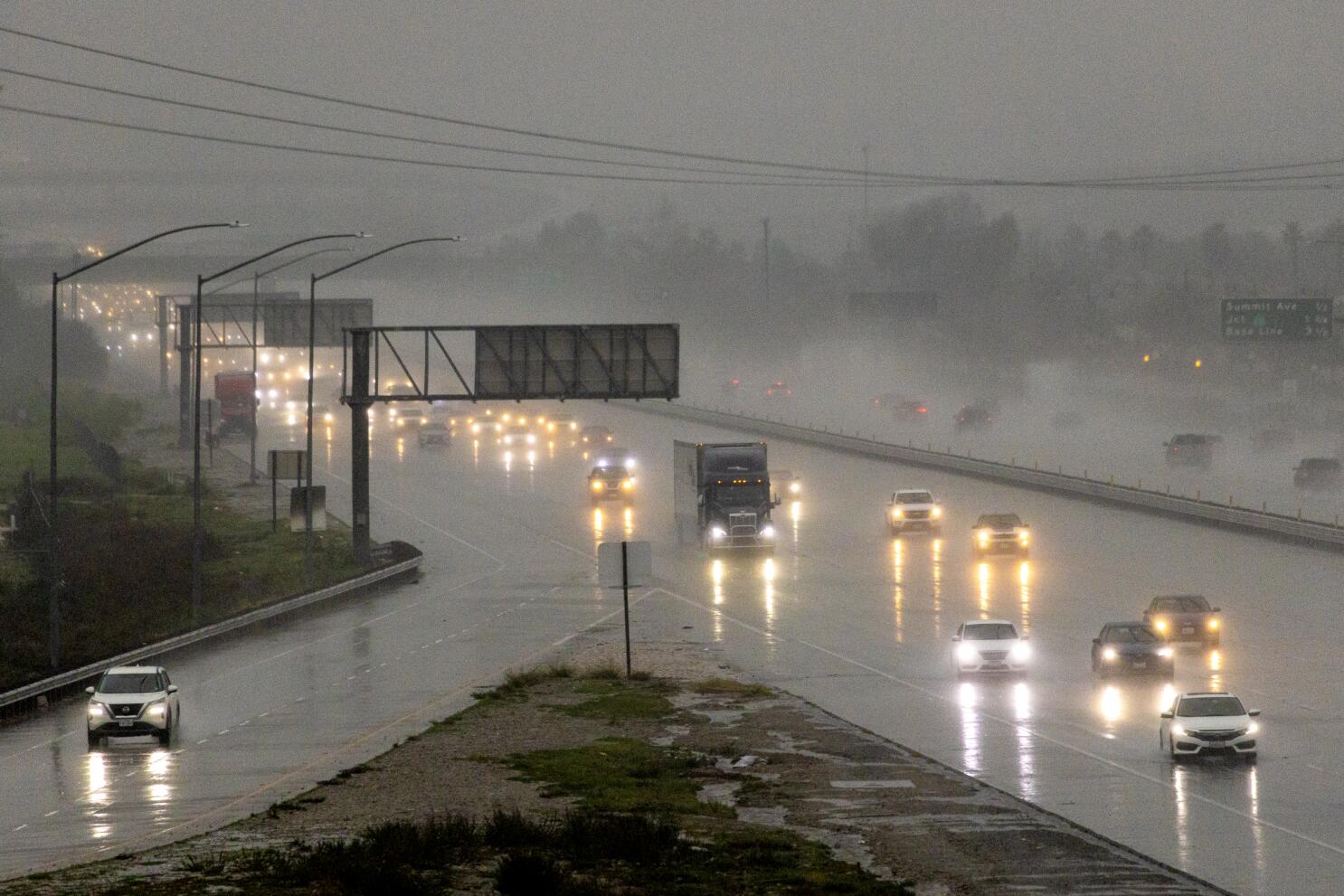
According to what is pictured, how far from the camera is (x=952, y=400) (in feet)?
577

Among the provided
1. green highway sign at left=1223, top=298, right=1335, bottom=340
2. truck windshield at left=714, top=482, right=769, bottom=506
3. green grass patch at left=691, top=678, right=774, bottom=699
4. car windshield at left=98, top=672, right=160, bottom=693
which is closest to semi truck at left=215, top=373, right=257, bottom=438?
truck windshield at left=714, top=482, right=769, bottom=506

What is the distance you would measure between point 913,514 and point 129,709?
Answer: 43.7m

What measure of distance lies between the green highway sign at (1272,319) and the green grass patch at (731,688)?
1774 inches

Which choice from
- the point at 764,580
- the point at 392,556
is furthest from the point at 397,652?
the point at 392,556

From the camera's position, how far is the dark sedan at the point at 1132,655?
131 ft

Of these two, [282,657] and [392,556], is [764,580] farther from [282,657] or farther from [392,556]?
[282,657]

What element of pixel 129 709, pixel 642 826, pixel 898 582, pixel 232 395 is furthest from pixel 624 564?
pixel 232 395

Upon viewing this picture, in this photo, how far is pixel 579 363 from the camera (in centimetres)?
7200

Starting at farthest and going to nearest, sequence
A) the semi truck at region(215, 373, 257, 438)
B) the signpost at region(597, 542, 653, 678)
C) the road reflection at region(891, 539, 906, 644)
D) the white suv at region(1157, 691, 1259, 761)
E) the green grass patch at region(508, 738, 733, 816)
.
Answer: the semi truck at region(215, 373, 257, 438) → the road reflection at region(891, 539, 906, 644) → the signpost at region(597, 542, 653, 678) → the white suv at region(1157, 691, 1259, 761) → the green grass patch at region(508, 738, 733, 816)

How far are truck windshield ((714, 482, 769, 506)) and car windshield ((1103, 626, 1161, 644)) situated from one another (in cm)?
2713

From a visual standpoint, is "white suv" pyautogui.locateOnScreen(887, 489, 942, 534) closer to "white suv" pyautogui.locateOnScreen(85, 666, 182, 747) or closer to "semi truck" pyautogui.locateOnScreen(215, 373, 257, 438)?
"white suv" pyautogui.locateOnScreen(85, 666, 182, 747)

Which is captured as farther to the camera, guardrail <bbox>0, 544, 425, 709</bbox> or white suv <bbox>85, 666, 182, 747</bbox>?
guardrail <bbox>0, 544, 425, 709</bbox>

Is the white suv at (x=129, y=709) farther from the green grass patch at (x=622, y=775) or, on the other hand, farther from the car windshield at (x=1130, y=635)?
the car windshield at (x=1130, y=635)

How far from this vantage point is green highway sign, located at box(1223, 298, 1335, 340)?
7750cm
